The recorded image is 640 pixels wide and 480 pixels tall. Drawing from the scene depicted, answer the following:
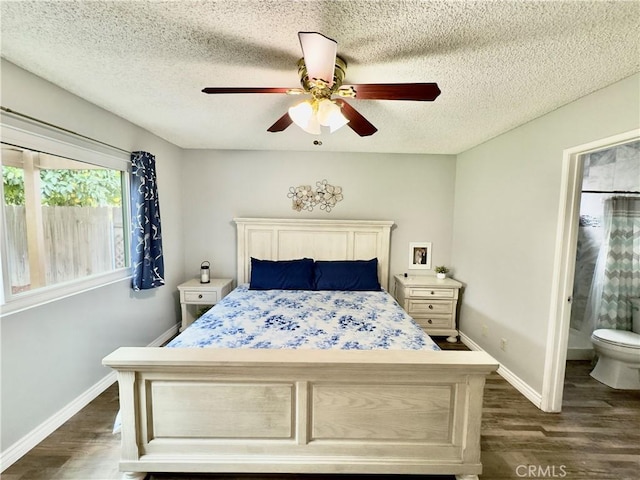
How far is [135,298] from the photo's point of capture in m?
2.57

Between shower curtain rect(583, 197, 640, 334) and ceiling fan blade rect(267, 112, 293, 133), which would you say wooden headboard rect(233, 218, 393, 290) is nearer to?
ceiling fan blade rect(267, 112, 293, 133)

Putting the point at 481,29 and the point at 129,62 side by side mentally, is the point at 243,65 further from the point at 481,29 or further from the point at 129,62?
the point at 481,29

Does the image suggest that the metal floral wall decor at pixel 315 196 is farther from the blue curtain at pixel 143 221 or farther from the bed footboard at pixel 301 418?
the bed footboard at pixel 301 418

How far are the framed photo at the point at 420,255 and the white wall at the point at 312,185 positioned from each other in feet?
0.25

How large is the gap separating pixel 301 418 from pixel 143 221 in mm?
2209

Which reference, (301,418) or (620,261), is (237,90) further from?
(620,261)

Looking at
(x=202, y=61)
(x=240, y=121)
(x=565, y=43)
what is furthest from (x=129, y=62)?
(x=565, y=43)


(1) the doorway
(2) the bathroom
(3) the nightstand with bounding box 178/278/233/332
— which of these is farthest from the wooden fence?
(2) the bathroom

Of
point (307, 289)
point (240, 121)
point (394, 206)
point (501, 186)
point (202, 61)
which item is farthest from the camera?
point (394, 206)

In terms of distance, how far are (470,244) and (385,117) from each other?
184 cm

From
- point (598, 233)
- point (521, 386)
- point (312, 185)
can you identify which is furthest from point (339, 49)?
point (598, 233)

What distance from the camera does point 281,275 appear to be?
2.99m

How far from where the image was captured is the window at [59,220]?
159 centimetres

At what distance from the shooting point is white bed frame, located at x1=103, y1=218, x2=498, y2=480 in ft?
4.32
